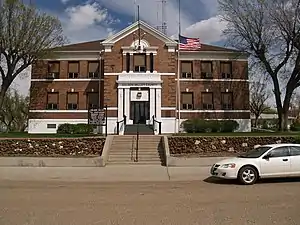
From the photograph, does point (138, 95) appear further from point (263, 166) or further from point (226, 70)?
point (263, 166)

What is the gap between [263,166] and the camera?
12984 mm

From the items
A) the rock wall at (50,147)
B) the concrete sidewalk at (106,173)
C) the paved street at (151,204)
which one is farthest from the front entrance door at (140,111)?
the paved street at (151,204)

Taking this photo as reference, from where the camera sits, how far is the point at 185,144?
22250 millimetres

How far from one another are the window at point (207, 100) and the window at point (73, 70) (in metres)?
13.7

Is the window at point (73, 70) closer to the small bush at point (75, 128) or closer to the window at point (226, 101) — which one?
the small bush at point (75, 128)

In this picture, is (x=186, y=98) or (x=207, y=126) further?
(x=186, y=98)

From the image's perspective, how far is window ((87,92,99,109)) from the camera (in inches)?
1512

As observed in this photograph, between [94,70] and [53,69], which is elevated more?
[53,69]

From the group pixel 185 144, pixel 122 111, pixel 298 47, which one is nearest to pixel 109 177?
pixel 185 144

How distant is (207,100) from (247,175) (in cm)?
2676

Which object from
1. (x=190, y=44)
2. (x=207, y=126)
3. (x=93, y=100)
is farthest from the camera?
(x=93, y=100)

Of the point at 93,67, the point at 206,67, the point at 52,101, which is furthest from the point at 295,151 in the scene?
the point at 52,101

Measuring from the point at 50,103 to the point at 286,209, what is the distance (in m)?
33.7

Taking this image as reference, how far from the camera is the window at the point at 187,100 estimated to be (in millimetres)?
38750
